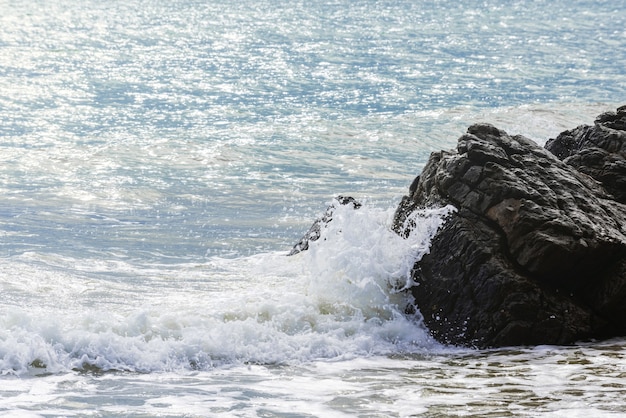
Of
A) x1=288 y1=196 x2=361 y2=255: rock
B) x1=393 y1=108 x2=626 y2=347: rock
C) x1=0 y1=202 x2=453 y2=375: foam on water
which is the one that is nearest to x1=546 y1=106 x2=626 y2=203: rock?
x1=393 y1=108 x2=626 y2=347: rock

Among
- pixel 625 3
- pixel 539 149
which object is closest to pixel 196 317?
pixel 539 149

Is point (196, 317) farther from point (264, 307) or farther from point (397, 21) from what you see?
point (397, 21)

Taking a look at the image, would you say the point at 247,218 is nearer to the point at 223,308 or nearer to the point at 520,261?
the point at 223,308

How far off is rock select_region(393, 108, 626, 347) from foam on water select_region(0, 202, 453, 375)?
0.89ft

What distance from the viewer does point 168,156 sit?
54.5 ft

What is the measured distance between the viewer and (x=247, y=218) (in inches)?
508

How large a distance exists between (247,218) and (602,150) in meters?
5.06

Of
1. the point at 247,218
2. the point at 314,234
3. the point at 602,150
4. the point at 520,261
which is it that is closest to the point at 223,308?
the point at 314,234

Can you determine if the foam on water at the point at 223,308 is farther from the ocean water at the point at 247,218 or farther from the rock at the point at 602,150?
the rock at the point at 602,150

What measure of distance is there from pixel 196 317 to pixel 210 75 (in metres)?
17.9

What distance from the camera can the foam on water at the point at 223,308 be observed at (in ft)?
25.1

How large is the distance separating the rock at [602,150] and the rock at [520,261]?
827 mm

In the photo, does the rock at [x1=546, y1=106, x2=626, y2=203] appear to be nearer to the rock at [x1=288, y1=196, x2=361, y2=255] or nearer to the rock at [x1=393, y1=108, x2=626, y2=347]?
the rock at [x1=393, y1=108, x2=626, y2=347]

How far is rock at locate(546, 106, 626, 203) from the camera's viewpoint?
31.3ft
